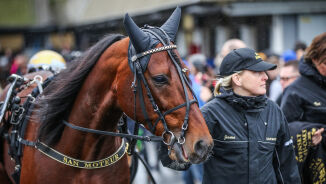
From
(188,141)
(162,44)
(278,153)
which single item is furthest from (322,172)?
(162,44)

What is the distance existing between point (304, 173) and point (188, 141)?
197 centimetres

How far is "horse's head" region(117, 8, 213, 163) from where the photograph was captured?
8.34 feet

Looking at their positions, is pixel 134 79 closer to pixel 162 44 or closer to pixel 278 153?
pixel 162 44

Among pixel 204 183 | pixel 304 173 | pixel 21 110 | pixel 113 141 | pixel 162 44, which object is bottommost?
pixel 304 173

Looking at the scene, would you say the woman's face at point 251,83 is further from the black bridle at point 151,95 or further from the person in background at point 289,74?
the person in background at point 289,74

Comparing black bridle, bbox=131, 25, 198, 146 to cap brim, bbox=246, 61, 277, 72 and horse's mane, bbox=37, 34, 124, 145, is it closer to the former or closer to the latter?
horse's mane, bbox=37, 34, 124, 145

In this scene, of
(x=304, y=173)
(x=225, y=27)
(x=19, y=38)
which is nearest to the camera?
(x=304, y=173)

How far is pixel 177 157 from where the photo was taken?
257 centimetres

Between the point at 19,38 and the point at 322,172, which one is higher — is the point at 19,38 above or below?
above

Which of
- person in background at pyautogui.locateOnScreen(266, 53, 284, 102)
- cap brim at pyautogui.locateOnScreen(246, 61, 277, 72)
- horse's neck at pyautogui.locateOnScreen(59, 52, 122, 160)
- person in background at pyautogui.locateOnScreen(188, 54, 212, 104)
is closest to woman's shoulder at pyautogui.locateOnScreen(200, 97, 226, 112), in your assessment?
cap brim at pyautogui.locateOnScreen(246, 61, 277, 72)

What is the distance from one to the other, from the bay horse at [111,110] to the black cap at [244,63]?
1.90 feet

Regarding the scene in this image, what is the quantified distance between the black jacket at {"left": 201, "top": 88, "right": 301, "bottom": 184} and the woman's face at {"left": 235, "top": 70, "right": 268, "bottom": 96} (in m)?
0.08

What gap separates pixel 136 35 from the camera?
2662mm

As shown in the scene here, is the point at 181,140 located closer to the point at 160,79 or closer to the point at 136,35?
the point at 160,79
